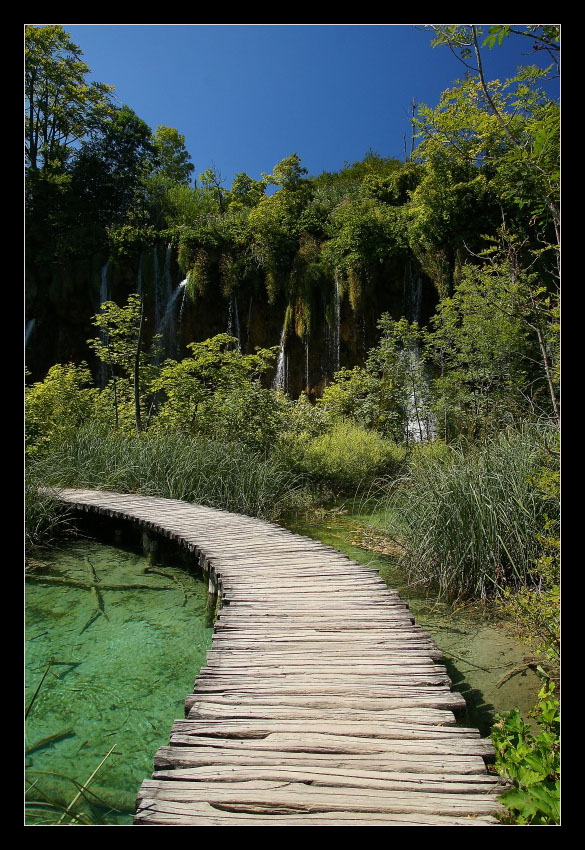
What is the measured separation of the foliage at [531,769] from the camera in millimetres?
1476

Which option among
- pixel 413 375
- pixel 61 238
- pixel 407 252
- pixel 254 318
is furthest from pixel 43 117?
pixel 413 375

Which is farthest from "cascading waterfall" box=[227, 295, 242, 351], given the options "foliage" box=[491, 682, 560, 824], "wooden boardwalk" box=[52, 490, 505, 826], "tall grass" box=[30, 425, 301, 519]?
"foliage" box=[491, 682, 560, 824]

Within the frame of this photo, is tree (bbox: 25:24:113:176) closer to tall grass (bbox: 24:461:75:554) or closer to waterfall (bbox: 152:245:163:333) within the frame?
waterfall (bbox: 152:245:163:333)

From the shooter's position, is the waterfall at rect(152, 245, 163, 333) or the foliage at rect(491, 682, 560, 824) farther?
the waterfall at rect(152, 245, 163, 333)

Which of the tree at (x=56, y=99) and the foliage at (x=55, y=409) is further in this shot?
the tree at (x=56, y=99)

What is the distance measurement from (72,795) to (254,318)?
46.3 feet

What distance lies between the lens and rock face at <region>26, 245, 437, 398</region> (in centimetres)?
1417

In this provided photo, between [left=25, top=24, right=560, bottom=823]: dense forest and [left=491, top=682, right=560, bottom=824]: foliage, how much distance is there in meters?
0.01

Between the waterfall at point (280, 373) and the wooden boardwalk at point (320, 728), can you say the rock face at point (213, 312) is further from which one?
the wooden boardwalk at point (320, 728)

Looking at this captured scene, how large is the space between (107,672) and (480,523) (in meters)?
2.84

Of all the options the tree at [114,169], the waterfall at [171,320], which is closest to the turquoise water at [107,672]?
the waterfall at [171,320]

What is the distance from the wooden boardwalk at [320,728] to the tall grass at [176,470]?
3.43m
